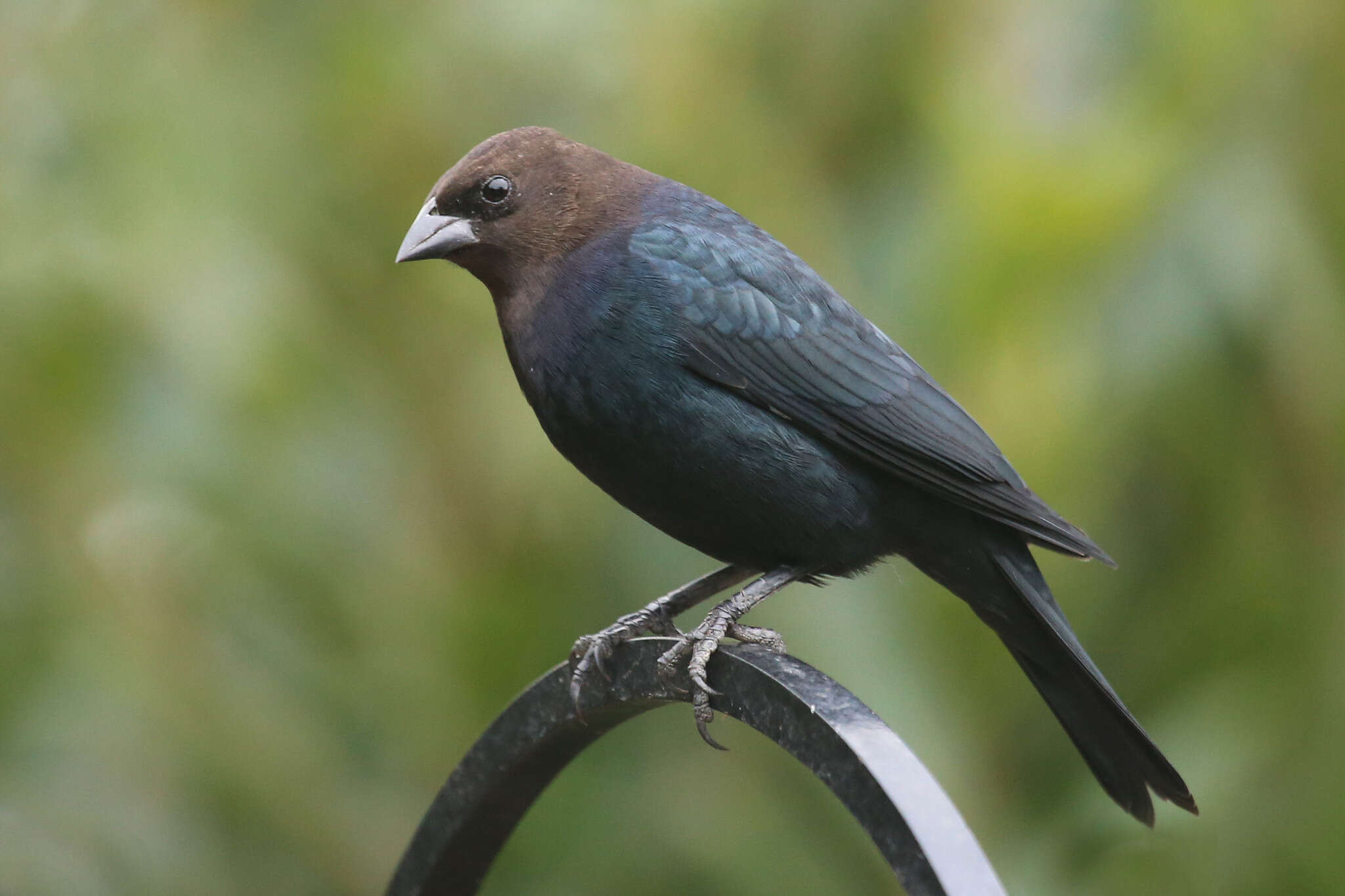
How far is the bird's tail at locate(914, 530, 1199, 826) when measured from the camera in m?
2.55

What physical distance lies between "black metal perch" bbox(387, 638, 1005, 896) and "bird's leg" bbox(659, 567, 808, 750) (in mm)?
23

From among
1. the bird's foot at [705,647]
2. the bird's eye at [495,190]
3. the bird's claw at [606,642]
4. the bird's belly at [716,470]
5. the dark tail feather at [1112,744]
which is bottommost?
the dark tail feather at [1112,744]

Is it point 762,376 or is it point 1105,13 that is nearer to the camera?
point 762,376

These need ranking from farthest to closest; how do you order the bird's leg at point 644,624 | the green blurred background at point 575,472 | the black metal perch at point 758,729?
the green blurred background at point 575,472 → the bird's leg at point 644,624 → the black metal perch at point 758,729

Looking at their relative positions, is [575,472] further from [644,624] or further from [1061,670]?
[1061,670]

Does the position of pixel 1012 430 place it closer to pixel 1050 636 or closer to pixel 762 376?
pixel 1050 636

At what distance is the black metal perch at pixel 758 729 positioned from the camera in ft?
5.27

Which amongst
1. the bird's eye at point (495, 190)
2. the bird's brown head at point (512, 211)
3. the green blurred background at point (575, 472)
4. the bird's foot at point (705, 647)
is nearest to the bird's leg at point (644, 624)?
the bird's foot at point (705, 647)

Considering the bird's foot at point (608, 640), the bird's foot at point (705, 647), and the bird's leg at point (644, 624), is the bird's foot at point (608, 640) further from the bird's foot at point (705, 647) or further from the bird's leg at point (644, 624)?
the bird's foot at point (705, 647)

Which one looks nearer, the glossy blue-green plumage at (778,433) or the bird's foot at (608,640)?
the bird's foot at (608,640)

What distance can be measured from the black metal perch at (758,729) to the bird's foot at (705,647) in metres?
0.02

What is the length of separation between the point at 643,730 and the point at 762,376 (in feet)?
3.92

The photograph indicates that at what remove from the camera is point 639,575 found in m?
3.39

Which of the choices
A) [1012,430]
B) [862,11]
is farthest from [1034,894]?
[862,11]
